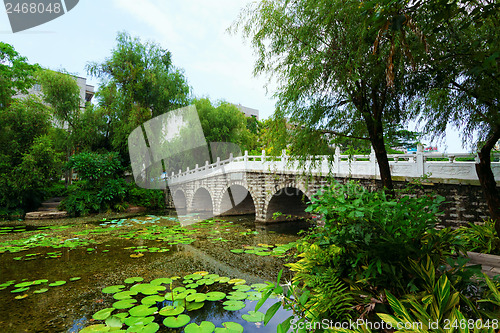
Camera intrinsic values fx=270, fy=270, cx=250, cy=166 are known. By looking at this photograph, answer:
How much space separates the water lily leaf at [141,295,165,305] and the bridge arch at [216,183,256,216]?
10.1 metres

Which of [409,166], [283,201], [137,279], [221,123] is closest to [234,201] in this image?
[283,201]

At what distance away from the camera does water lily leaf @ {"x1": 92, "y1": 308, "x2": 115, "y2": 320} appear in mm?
3432

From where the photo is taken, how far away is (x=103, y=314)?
352 cm

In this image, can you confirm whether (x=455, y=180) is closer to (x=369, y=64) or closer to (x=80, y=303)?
(x=369, y=64)

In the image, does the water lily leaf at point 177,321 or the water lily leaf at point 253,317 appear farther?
the water lily leaf at point 253,317

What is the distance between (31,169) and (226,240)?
10.6 m

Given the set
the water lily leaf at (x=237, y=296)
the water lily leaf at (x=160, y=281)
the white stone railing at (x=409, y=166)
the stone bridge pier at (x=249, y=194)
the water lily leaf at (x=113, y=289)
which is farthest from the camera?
the stone bridge pier at (x=249, y=194)

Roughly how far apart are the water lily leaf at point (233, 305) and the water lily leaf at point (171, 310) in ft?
1.94

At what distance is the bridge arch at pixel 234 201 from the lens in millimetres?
14548

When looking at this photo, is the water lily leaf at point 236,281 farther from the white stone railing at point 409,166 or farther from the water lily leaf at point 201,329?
the white stone railing at point 409,166

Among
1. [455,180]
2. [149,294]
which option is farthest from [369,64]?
[149,294]

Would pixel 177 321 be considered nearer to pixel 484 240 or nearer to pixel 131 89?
pixel 484 240

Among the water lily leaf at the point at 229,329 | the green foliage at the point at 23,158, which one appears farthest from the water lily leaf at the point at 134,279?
the green foliage at the point at 23,158

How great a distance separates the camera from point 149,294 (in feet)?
13.7
